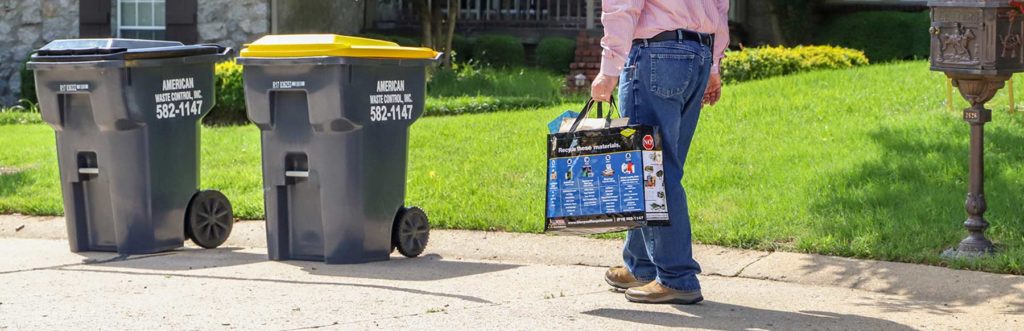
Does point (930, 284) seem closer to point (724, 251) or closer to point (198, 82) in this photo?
point (724, 251)

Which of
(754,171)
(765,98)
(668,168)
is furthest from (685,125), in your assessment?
(765,98)

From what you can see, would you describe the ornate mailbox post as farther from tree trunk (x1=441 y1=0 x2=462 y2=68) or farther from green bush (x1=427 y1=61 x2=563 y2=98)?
tree trunk (x1=441 y1=0 x2=462 y2=68)

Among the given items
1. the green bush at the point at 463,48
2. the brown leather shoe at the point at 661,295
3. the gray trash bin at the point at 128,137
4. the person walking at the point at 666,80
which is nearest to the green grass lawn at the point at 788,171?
the gray trash bin at the point at 128,137

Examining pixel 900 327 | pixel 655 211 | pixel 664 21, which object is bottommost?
pixel 900 327

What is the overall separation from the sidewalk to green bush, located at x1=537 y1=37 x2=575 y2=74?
35.3 ft

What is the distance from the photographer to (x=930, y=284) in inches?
248

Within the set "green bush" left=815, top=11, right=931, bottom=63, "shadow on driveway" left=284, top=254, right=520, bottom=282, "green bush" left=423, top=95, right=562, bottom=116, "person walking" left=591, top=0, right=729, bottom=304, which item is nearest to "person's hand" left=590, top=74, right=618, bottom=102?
"person walking" left=591, top=0, right=729, bottom=304

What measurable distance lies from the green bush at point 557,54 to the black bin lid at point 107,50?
1083 centimetres

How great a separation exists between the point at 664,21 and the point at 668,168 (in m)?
0.56

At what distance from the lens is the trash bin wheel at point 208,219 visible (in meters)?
7.78

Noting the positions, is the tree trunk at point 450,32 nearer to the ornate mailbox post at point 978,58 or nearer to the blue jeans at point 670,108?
the ornate mailbox post at point 978,58

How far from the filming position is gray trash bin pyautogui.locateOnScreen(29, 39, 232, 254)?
24.2ft

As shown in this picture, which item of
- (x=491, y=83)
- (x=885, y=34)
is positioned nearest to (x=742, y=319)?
(x=491, y=83)

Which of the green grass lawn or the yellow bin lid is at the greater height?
the yellow bin lid
